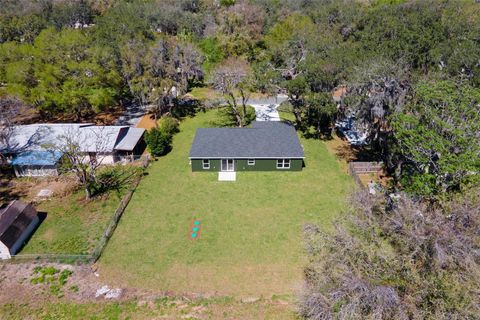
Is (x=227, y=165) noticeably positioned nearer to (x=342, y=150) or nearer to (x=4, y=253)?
(x=342, y=150)

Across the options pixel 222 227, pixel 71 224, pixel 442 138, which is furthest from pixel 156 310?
pixel 442 138

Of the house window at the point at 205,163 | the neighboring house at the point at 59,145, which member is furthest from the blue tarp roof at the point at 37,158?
the house window at the point at 205,163

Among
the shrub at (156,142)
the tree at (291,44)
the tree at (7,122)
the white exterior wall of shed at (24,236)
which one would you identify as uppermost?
the tree at (291,44)

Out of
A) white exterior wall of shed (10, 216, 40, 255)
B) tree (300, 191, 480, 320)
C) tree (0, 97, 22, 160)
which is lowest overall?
white exterior wall of shed (10, 216, 40, 255)

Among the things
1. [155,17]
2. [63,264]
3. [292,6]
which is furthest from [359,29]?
[63,264]

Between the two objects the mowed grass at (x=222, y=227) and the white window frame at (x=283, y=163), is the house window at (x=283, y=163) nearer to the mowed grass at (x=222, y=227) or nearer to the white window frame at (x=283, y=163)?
the white window frame at (x=283, y=163)

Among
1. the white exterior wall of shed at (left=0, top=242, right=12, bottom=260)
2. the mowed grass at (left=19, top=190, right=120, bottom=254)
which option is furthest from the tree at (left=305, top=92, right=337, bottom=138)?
the white exterior wall of shed at (left=0, top=242, right=12, bottom=260)

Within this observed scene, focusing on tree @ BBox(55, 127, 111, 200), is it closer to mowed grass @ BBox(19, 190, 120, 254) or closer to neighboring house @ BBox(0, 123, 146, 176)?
neighboring house @ BBox(0, 123, 146, 176)
